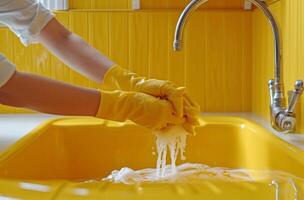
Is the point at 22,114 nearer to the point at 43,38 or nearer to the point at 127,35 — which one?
the point at 127,35

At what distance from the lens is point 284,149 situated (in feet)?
3.05

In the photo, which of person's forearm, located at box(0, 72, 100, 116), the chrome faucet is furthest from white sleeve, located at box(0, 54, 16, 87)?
the chrome faucet

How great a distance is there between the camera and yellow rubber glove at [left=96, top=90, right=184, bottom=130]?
827 millimetres

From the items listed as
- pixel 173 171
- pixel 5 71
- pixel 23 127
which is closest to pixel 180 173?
pixel 173 171

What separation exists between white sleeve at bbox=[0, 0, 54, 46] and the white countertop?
232 millimetres

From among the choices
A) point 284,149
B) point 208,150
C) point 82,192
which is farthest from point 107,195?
point 208,150

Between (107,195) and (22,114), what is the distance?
1024mm

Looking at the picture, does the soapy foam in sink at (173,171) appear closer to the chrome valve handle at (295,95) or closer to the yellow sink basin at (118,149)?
the yellow sink basin at (118,149)

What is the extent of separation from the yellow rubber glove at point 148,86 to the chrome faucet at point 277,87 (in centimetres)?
14

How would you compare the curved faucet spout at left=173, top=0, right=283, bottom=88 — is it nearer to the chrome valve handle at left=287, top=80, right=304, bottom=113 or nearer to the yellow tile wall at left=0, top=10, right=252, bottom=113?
the chrome valve handle at left=287, top=80, right=304, bottom=113

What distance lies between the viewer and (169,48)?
1530 millimetres

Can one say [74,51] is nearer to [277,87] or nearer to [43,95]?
[43,95]

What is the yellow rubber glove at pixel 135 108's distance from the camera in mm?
827

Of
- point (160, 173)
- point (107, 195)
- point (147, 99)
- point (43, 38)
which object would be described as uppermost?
point (43, 38)
